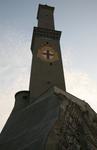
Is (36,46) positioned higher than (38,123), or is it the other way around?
(36,46)

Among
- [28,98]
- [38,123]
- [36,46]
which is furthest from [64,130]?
[36,46]

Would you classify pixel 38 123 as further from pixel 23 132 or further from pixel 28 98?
pixel 28 98

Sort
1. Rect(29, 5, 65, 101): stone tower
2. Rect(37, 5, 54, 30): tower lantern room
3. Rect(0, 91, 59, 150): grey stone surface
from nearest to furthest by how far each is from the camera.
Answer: Rect(0, 91, 59, 150): grey stone surface, Rect(29, 5, 65, 101): stone tower, Rect(37, 5, 54, 30): tower lantern room

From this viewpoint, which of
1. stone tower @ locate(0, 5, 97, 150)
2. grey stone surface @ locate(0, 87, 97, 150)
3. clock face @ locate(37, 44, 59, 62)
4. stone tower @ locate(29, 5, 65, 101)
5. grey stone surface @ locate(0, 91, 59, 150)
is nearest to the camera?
grey stone surface @ locate(0, 87, 97, 150)

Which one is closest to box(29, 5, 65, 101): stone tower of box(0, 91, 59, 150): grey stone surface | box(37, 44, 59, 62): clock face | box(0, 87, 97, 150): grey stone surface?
box(37, 44, 59, 62): clock face

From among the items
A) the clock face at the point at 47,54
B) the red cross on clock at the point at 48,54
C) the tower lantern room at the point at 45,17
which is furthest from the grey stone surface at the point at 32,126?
the tower lantern room at the point at 45,17

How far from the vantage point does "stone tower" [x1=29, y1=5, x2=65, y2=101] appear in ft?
84.0

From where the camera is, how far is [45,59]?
2827cm

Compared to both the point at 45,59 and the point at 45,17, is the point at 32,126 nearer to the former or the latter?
the point at 45,59

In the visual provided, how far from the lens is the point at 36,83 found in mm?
25594

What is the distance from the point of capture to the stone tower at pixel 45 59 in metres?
25.6

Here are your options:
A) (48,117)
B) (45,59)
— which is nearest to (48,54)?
(45,59)

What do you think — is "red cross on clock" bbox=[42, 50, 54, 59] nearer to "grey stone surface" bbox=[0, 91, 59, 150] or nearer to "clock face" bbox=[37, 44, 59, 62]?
"clock face" bbox=[37, 44, 59, 62]

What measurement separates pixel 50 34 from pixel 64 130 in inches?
778
